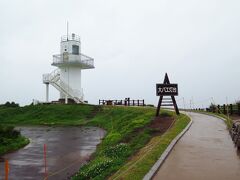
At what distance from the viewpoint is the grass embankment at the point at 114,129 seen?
10922 mm

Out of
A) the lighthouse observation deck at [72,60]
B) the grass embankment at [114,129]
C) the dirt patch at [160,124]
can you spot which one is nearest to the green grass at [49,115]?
the grass embankment at [114,129]

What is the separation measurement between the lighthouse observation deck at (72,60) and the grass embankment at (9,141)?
23480 millimetres

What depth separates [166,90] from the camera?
76.3 ft

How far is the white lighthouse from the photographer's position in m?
47.7

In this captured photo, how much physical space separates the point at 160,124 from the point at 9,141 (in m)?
9.40

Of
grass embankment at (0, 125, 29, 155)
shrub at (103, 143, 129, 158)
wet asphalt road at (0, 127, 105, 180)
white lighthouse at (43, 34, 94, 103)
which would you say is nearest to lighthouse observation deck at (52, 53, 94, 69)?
white lighthouse at (43, 34, 94, 103)

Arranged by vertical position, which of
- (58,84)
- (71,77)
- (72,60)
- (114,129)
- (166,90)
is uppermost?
(72,60)

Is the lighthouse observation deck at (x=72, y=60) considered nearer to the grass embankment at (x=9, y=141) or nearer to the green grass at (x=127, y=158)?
the grass embankment at (x=9, y=141)

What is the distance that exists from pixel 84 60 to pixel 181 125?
3213 centimetres

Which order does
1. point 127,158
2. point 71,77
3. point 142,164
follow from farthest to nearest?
point 71,77, point 127,158, point 142,164

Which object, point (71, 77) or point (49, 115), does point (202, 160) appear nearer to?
point (49, 115)

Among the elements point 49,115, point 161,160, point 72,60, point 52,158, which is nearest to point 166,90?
point 52,158

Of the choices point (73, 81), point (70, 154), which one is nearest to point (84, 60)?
point (73, 81)

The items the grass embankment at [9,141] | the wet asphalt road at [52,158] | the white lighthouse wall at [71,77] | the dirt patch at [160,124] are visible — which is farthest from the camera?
the white lighthouse wall at [71,77]
